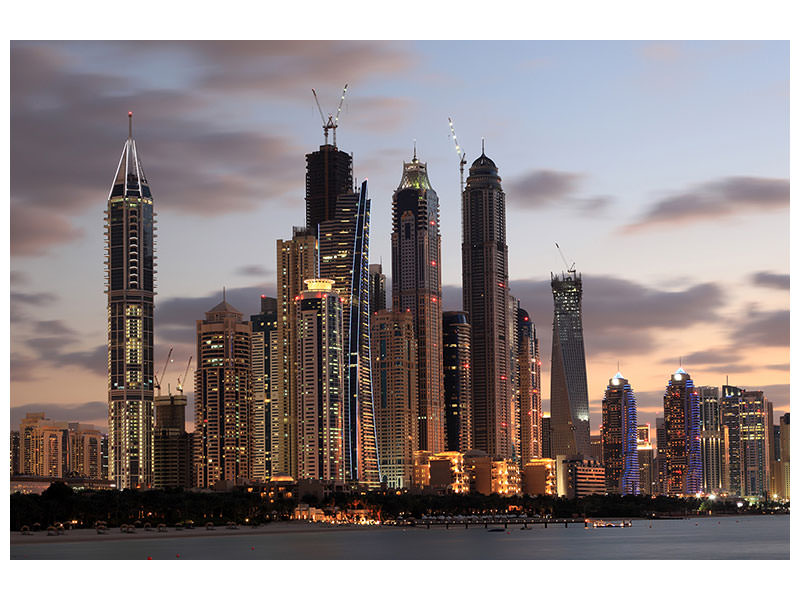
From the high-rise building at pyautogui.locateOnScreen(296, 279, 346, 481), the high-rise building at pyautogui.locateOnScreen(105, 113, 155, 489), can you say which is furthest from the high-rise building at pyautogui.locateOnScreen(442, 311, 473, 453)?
the high-rise building at pyautogui.locateOnScreen(105, 113, 155, 489)

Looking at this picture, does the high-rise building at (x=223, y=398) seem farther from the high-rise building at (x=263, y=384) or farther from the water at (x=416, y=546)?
the water at (x=416, y=546)

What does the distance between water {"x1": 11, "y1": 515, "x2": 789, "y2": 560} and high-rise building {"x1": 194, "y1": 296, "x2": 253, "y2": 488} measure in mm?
60992

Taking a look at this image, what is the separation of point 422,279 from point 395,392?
15.6m

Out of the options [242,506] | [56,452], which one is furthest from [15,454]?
[242,506]

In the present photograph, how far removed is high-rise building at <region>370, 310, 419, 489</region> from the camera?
161m

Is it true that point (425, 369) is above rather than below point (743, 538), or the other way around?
above

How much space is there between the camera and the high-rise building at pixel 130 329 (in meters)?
154

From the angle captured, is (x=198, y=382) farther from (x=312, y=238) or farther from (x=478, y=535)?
(x=478, y=535)

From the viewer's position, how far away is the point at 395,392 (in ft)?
541

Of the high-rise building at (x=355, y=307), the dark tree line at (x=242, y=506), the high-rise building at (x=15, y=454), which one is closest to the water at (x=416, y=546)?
the dark tree line at (x=242, y=506)
